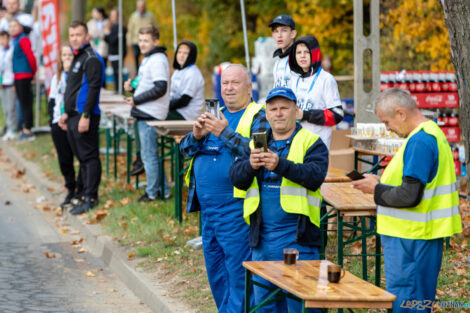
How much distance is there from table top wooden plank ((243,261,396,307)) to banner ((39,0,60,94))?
1212 cm

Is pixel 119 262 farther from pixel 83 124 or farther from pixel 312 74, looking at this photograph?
pixel 312 74

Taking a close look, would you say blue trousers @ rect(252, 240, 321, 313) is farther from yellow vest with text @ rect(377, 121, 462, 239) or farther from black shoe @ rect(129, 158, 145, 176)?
black shoe @ rect(129, 158, 145, 176)

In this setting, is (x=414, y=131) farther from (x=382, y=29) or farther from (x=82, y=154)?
(x=382, y=29)

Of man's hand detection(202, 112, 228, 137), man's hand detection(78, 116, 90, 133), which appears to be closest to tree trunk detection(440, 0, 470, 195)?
man's hand detection(202, 112, 228, 137)

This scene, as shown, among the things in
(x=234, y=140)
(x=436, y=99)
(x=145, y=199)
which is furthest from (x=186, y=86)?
(x=234, y=140)

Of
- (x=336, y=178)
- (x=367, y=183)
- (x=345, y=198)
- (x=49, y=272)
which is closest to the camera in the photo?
(x=367, y=183)

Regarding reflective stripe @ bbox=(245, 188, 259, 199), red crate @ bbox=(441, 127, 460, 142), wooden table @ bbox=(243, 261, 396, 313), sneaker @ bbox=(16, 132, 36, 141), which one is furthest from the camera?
sneaker @ bbox=(16, 132, 36, 141)

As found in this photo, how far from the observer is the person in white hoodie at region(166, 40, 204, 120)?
1095 cm

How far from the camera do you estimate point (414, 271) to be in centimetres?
484

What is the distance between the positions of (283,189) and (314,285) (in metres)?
0.86

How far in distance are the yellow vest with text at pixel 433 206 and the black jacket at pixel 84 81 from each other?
21.2 ft

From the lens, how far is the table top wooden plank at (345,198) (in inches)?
245

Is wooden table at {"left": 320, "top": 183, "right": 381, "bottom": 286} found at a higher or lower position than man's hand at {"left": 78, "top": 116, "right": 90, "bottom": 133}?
lower

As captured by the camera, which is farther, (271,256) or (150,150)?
(150,150)
